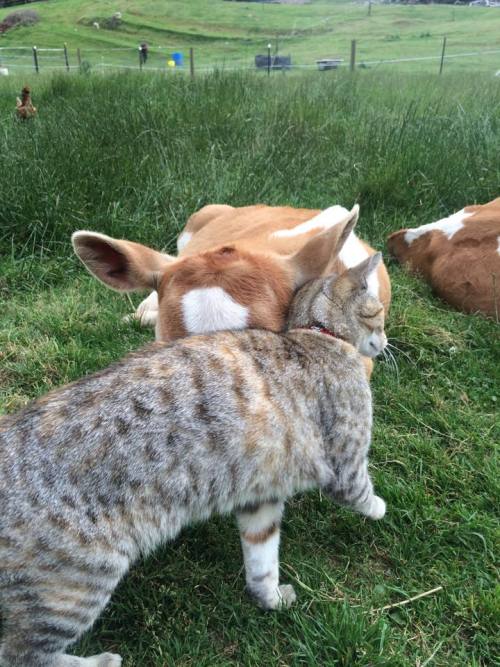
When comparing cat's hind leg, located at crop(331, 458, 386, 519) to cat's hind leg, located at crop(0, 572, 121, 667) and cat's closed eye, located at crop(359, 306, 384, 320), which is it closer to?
cat's closed eye, located at crop(359, 306, 384, 320)

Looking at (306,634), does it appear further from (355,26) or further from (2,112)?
(355,26)

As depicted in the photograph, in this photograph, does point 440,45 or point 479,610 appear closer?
point 479,610

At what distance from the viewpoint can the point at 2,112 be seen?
8.21 meters

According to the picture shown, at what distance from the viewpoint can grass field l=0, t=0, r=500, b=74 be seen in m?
14.6

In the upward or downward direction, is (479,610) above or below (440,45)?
below

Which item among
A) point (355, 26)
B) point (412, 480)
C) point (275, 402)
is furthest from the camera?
point (355, 26)

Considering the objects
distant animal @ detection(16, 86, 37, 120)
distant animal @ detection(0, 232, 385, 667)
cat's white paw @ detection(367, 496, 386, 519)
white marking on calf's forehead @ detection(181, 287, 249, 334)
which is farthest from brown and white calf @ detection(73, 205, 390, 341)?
distant animal @ detection(16, 86, 37, 120)

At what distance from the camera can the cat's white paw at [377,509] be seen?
269 centimetres

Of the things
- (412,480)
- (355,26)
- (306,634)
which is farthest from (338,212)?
(355,26)

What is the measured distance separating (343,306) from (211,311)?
1.84 ft

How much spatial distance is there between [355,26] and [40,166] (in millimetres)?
14058

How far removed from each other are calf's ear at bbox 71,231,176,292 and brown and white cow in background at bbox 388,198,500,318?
7.93 ft

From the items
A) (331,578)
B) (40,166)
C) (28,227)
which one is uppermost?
(40,166)

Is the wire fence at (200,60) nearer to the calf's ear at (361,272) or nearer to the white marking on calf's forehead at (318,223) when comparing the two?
the white marking on calf's forehead at (318,223)
